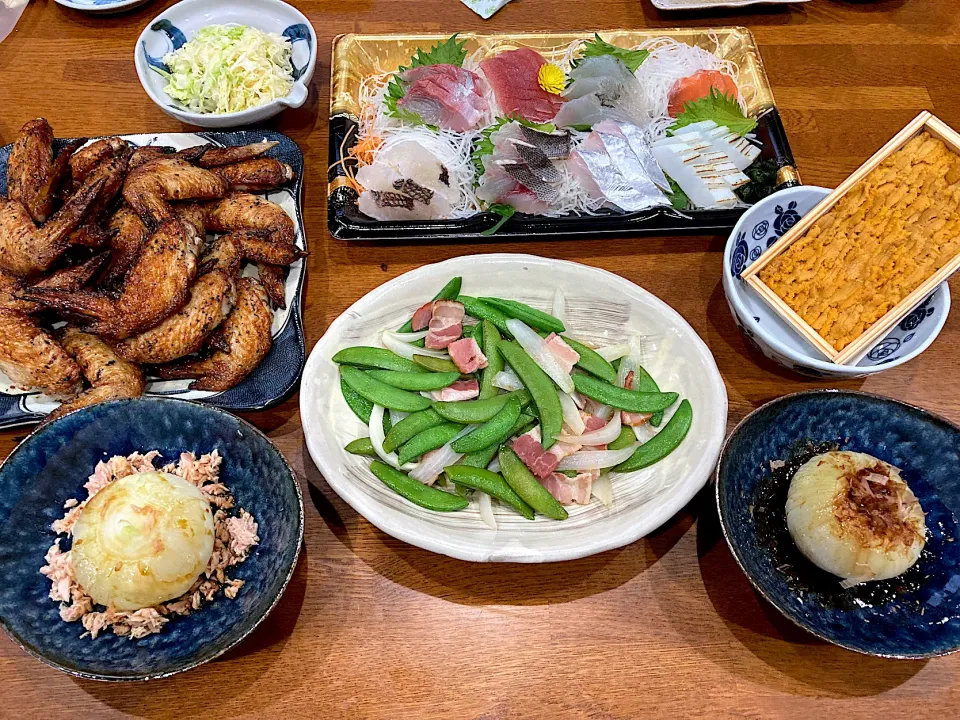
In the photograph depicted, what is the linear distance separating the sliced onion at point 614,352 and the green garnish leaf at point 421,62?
116cm

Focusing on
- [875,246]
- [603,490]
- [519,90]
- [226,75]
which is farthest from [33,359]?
[875,246]

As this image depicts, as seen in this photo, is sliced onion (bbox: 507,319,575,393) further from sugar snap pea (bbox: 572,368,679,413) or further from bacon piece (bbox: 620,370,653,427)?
bacon piece (bbox: 620,370,653,427)

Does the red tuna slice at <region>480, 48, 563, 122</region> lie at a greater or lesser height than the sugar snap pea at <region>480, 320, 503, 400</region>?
greater

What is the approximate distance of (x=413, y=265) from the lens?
6.98 feet

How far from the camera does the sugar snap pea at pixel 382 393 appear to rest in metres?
1.70

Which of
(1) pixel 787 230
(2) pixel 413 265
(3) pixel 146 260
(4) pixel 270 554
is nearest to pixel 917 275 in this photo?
(1) pixel 787 230

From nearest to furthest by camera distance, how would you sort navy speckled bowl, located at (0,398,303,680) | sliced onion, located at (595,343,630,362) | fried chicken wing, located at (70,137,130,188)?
navy speckled bowl, located at (0,398,303,680), sliced onion, located at (595,343,630,362), fried chicken wing, located at (70,137,130,188)

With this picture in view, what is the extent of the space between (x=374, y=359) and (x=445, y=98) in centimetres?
110

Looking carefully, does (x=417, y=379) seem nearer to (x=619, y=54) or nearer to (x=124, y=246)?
(x=124, y=246)

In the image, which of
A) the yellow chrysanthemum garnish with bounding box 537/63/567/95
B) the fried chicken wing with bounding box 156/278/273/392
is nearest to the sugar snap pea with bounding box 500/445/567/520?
the fried chicken wing with bounding box 156/278/273/392

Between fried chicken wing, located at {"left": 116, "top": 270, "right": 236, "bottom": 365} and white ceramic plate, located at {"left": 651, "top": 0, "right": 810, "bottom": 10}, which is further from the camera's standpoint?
white ceramic plate, located at {"left": 651, "top": 0, "right": 810, "bottom": 10}

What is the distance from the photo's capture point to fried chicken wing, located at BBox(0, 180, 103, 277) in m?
1.76

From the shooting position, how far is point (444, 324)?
1.79 meters

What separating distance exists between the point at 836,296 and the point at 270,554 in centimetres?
170
